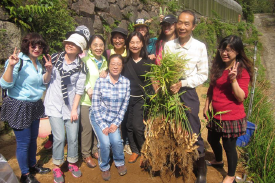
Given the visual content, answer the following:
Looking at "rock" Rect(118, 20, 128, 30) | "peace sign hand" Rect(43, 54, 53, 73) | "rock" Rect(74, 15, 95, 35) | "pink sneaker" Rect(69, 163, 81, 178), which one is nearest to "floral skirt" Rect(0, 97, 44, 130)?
"peace sign hand" Rect(43, 54, 53, 73)

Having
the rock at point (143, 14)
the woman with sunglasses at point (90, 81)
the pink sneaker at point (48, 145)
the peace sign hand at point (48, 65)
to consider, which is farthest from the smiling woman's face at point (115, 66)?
the rock at point (143, 14)

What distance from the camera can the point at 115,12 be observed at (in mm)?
6273

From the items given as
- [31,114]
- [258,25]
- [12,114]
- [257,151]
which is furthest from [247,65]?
[258,25]

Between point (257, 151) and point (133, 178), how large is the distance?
1.84m

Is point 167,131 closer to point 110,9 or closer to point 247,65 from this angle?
point 247,65

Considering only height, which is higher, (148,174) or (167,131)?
(167,131)

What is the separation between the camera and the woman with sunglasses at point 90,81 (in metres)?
2.96

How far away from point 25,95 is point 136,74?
144 centimetres

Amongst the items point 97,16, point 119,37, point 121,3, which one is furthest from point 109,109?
point 121,3

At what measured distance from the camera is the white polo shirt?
8.41 ft

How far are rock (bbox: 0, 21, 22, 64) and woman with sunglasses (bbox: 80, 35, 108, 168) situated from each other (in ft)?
5.30

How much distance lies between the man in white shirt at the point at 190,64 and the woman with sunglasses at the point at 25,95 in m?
1.58

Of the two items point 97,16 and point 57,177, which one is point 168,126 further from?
point 97,16

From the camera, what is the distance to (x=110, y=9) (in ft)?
20.0
